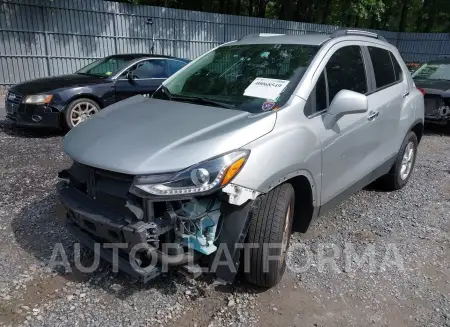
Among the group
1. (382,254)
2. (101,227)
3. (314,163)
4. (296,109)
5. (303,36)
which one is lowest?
(382,254)

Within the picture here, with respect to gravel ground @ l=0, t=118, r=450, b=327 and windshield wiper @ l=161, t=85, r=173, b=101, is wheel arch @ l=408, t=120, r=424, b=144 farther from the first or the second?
windshield wiper @ l=161, t=85, r=173, b=101

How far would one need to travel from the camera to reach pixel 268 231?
262cm

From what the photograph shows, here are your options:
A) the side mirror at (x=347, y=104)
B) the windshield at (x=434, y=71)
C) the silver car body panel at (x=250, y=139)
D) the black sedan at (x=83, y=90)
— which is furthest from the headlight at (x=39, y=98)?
the windshield at (x=434, y=71)

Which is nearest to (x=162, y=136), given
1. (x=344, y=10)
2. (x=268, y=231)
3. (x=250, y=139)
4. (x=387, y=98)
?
(x=250, y=139)

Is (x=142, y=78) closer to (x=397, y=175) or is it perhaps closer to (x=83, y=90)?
(x=83, y=90)

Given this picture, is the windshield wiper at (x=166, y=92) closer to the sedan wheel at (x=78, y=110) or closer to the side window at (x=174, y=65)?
the sedan wheel at (x=78, y=110)

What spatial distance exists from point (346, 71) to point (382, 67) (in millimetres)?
890

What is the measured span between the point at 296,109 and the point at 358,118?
890 mm

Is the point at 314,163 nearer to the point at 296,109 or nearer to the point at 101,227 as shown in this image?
the point at 296,109

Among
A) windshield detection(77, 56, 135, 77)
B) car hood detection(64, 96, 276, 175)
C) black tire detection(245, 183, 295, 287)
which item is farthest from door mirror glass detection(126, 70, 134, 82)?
black tire detection(245, 183, 295, 287)

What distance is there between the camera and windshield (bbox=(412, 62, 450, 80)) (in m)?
8.60

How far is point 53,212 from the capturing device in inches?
157

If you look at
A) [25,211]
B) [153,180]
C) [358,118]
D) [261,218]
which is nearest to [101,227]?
[153,180]

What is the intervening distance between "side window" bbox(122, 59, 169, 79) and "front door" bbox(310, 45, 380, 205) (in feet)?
16.4
